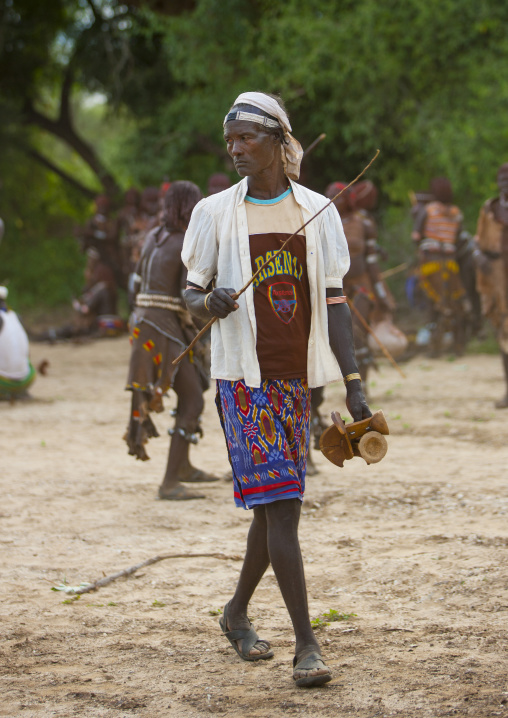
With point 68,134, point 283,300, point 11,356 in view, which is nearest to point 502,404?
point 11,356

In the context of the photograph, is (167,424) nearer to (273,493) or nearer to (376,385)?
(376,385)

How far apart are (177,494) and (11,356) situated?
4281 mm

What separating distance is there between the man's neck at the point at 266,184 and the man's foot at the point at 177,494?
9.91ft

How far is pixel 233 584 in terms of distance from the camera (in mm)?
4469

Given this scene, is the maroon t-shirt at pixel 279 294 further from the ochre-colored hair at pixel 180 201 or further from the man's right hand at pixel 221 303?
the ochre-colored hair at pixel 180 201

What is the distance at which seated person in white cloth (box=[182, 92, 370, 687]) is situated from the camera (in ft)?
11.1

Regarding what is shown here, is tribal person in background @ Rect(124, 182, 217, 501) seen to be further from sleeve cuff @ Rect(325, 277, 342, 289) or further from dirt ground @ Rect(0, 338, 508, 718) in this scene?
sleeve cuff @ Rect(325, 277, 342, 289)

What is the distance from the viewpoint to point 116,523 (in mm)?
5602

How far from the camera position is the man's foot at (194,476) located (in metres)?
6.54

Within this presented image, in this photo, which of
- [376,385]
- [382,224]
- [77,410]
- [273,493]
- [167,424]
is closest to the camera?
[273,493]

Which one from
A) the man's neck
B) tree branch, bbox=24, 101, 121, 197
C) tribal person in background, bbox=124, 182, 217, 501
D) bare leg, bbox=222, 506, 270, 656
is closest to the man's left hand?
bare leg, bbox=222, 506, 270, 656

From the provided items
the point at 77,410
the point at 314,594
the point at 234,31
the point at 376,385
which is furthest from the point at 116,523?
the point at 234,31

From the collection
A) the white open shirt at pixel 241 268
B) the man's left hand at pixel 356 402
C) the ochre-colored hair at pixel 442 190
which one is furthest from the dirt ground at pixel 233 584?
the ochre-colored hair at pixel 442 190

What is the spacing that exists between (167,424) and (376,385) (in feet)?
9.13
